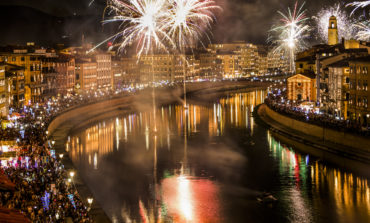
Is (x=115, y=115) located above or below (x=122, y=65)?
below

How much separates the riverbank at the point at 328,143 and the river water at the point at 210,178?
0.82 meters

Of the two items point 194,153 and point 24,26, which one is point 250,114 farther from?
point 24,26

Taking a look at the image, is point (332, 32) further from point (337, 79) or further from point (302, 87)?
point (337, 79)

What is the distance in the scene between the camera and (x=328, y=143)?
31.6m

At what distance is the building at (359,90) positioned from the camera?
1300 inches

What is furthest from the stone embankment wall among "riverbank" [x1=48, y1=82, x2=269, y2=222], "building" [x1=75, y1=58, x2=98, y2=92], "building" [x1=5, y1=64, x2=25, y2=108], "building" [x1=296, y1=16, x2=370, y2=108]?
"building" [x1=75, y1=58, x2=98, y2=92]

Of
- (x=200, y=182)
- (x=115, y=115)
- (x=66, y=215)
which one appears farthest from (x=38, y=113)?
(x=66, y=215)

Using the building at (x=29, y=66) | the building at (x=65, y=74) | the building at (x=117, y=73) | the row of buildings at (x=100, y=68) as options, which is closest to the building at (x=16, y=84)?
the row of buildings at (x=100, y=68)

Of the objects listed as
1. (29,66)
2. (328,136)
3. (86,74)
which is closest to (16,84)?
(29,66)

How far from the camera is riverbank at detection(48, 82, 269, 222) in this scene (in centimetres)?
2398

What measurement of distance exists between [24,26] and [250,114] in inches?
2472

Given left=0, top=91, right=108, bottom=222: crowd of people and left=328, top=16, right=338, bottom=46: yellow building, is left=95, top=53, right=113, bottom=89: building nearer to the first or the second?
left=328, top=16, right=338, bottom=46: yellow building

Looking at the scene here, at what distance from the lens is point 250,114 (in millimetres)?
53094

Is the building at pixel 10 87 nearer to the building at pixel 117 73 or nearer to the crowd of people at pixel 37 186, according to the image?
the crowd of people at pixel 37 186
